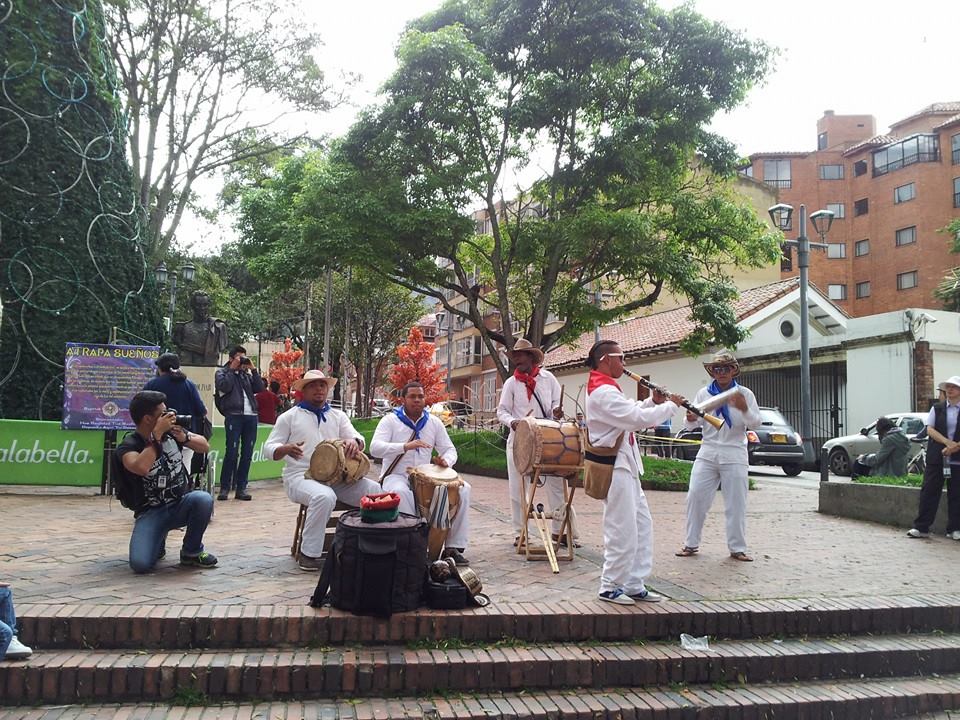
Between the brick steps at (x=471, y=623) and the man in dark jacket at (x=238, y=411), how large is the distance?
18.8 feet

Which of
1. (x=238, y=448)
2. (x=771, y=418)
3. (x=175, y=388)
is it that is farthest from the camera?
(x=771, y=418)

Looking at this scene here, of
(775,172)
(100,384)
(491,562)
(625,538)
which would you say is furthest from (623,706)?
(775,172)

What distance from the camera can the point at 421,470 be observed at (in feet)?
20.4

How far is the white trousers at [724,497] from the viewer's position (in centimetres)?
716

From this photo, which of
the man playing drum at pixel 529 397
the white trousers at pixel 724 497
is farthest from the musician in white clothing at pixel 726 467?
the man playing drum at pixel 529 397

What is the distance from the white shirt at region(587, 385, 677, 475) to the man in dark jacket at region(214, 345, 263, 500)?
606 centimetres

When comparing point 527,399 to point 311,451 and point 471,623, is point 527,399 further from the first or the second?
point 471,623

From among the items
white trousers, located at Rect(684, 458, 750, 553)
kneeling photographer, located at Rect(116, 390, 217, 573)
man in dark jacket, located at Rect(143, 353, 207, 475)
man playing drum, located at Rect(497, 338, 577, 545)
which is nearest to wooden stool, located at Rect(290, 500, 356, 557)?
kneeling photographer, located at Rect(116, 390, 217, 573)

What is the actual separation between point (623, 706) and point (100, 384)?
8.78 meters

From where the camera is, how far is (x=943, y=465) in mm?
8477

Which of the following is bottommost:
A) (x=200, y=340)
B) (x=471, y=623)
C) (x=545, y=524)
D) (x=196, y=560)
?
(x=471, y=623)

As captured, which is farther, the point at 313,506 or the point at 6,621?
the point at 313,506

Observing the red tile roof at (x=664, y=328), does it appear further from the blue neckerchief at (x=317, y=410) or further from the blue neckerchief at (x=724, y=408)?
the blue neckerchief at (x=317, y=410)

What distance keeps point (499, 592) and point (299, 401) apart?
2.40 m
